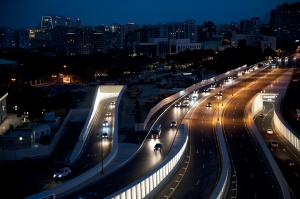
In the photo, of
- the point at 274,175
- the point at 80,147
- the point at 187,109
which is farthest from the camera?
the point at 187,109

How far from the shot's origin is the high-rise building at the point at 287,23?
99875 millimetres

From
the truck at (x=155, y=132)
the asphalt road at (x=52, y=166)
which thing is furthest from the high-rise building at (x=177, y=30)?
the truck at (x=155, y=132)

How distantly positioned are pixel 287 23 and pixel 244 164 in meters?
96.3

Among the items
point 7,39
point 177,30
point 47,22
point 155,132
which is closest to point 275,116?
point 155,132

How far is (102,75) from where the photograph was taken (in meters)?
41.0

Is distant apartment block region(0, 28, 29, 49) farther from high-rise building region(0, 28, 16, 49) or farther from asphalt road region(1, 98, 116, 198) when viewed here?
asphalt road region(1, 98, 116, 198)

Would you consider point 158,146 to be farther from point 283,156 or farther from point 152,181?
point 283,156

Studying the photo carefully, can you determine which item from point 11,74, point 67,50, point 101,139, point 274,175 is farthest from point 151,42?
point 274,175

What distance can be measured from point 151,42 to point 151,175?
180 feet

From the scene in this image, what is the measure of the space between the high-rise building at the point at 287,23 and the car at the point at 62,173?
9710 cm

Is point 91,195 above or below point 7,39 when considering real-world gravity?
below

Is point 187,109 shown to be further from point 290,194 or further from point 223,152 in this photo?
point 290,194

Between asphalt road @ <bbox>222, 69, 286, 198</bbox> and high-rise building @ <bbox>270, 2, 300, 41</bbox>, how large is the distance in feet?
287

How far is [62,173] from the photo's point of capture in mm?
11602
